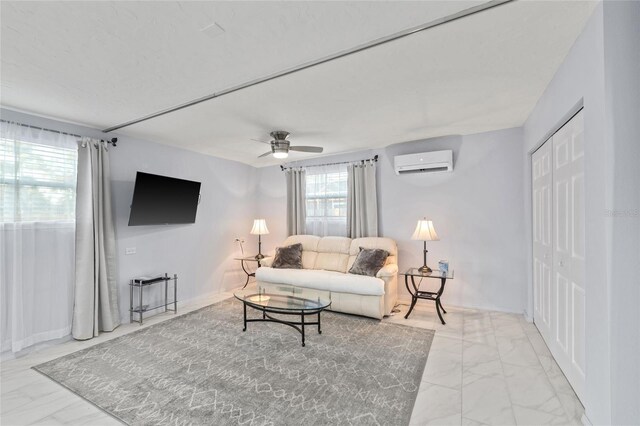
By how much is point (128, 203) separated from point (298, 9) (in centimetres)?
363

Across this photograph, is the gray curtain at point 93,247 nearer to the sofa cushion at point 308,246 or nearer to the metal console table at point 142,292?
the metal console table at point 142,292

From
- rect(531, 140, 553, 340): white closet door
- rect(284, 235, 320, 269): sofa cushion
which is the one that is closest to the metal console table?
rect(284, 235, 320, 269): sofa cushion

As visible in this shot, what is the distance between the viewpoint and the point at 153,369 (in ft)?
8.75

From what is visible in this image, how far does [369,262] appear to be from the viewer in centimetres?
423

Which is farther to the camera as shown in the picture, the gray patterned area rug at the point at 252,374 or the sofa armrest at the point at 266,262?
the sofa armrest at the point at 266,262

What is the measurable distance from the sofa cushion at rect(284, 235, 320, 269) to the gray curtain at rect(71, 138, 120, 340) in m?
Result: 2.69

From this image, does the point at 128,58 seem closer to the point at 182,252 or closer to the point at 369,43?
the point at 369,43

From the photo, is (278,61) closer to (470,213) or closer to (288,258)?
(288,258)

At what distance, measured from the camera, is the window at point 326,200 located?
207 inches

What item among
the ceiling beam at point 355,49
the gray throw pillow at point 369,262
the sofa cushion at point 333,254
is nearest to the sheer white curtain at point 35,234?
→ the ceiling beam at point 355,49

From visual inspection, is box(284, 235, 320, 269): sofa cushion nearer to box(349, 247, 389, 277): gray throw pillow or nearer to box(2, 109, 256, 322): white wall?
box(349, 247, 389, 277): gray throw pillow

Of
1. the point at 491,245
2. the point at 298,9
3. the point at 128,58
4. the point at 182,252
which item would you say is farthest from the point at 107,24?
the point at 491,245

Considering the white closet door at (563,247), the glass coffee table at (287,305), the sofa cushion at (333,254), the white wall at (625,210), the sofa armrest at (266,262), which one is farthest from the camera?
the sofa armrest at (266,262)

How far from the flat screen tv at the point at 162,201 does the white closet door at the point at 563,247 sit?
4.47 metres
